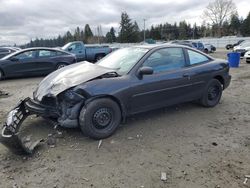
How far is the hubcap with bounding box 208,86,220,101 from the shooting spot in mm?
6031

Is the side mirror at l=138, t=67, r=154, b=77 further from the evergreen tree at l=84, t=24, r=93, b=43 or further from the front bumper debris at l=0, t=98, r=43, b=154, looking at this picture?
the evergreen tree at l=84, t=24, r=93, b=43

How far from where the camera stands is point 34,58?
11.6m

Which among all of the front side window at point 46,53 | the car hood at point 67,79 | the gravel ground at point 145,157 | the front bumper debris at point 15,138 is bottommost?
the gravel ground at point 145,157

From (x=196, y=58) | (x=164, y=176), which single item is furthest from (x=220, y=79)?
(x=164, y=176)

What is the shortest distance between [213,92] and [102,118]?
3.15 m

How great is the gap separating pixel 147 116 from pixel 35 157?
2483mm

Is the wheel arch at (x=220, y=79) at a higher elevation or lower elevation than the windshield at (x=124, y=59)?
lower

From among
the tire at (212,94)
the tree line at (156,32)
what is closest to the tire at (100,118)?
the tire at (212,94)

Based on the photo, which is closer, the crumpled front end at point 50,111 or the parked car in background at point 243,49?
the crumpled front end at point 50,111

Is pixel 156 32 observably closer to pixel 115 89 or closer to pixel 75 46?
pixel 75 46

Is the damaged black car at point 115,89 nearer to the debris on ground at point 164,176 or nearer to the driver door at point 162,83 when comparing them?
the driver door at point 162,83

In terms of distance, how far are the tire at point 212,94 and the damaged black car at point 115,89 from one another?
0.15 meters

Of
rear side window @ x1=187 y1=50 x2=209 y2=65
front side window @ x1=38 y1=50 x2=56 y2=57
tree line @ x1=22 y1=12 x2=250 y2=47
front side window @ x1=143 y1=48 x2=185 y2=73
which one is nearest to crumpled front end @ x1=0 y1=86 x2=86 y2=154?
front side window @ x1=143 y1=48 x2=185 y2=73

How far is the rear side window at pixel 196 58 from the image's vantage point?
561 cm
